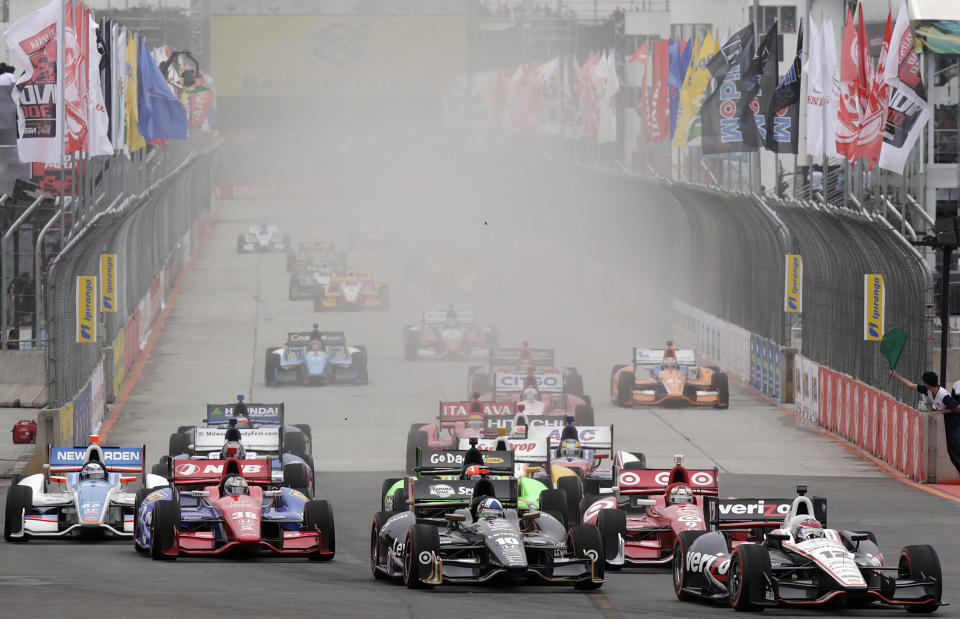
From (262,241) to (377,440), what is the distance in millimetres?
40856

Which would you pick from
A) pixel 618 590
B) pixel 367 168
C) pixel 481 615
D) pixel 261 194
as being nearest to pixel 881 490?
pixel 618 590

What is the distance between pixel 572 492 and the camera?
67.2ft

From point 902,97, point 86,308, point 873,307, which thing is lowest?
point 86,308

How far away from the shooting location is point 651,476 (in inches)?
742

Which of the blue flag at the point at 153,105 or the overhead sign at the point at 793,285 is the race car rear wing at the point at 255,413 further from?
the blue flag at the point at 153,105

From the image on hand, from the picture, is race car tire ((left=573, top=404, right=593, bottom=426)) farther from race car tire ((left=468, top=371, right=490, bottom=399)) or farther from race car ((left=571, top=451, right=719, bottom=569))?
race car ((left=571, top=451, right=719, bottom=569))

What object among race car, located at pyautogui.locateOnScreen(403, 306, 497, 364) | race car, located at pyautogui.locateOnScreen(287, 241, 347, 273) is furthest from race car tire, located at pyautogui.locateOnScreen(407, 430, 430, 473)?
race car, located at pyautogui.locateOnScreen(287, 241, 347, 273)

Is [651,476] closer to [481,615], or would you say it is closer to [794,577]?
[794,577]

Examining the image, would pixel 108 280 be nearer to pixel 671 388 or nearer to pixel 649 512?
pixel 671 388

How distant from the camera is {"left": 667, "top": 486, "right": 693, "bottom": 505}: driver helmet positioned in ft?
59.3

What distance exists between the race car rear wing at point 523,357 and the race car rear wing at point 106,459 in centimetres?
1322

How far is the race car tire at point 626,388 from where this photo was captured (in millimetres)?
34125

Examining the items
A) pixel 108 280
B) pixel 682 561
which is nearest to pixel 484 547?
pixel 682 561

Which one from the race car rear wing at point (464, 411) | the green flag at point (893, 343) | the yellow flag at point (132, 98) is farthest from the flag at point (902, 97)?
the yellow flag at point (132, 98)
